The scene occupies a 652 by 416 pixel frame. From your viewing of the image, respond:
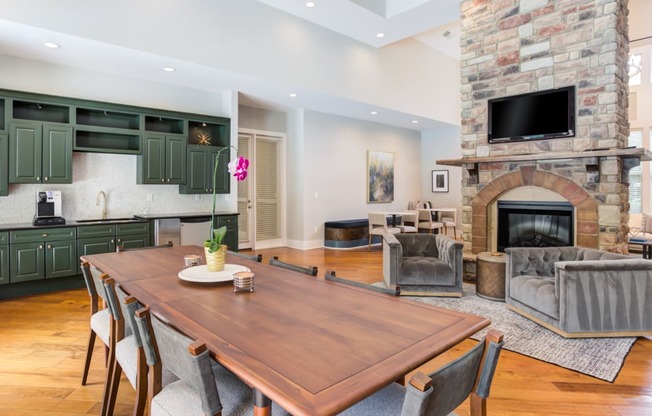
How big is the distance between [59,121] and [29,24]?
150cm

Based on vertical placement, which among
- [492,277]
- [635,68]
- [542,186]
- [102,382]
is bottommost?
[102,382]

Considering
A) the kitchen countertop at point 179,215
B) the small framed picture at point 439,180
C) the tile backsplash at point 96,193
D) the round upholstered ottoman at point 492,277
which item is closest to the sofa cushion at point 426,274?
the round upholstered ottoman at point 492,277

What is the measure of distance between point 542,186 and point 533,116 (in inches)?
35.7

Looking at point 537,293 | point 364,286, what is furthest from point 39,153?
point 537,293

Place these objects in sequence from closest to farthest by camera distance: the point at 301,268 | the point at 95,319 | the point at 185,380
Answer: the point at 185,380 < the point at 301,268 < the point at 95,319

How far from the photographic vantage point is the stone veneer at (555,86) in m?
4.30

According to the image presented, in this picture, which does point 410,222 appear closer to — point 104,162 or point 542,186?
point 542,186

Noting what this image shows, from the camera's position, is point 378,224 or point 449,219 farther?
point 449,219

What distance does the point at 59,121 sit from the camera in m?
5.01

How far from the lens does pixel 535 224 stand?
5.00m

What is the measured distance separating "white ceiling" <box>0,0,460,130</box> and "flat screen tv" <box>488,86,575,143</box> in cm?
175

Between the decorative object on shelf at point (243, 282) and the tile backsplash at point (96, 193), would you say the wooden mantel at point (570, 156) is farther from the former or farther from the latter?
the tile backsplash at point (96, 193)

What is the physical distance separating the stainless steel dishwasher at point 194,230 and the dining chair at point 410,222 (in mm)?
3936

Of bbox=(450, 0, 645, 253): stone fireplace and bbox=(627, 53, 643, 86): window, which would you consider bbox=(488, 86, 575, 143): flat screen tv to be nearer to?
bbox=(450, 0, 645, 253): stone fireplace
